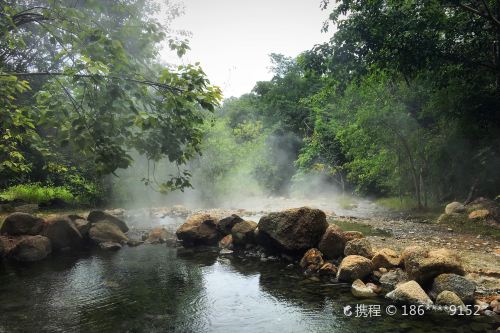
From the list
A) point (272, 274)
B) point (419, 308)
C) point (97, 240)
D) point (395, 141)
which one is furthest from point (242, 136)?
point (419, 308)

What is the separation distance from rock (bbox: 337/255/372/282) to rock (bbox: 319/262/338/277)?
1.30ft

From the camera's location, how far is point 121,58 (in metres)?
4.93

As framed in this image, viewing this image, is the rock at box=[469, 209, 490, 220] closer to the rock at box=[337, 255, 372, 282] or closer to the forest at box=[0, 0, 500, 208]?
the forest at box=[0, 0, 500, 208]

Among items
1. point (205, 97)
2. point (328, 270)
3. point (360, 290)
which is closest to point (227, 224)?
point (328, 270)

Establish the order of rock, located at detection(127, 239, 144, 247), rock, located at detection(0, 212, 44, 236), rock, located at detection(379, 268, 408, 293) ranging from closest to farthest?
1. rock, located at detection(379, 268, 408, 293)
2. rock, located at detection(0, 212, 44, 236)
3. rock, located at detection(127, 239, 144, 247)

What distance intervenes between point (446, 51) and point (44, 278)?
14423 mm

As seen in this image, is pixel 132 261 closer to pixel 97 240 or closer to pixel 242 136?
pixel 97 240

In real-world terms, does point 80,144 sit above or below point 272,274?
above

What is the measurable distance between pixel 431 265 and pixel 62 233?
11.5 meters

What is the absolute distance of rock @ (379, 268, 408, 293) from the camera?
26.4 feet

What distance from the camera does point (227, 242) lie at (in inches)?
511

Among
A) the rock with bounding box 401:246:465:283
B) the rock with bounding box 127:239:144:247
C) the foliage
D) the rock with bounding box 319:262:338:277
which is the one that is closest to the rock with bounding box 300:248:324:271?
the rock with bounding box 319:262:338:277

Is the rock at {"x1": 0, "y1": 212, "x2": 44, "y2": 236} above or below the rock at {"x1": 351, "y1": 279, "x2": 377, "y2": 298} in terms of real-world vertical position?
above

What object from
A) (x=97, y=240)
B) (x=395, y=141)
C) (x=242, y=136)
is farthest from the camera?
(x=242, y=136)
